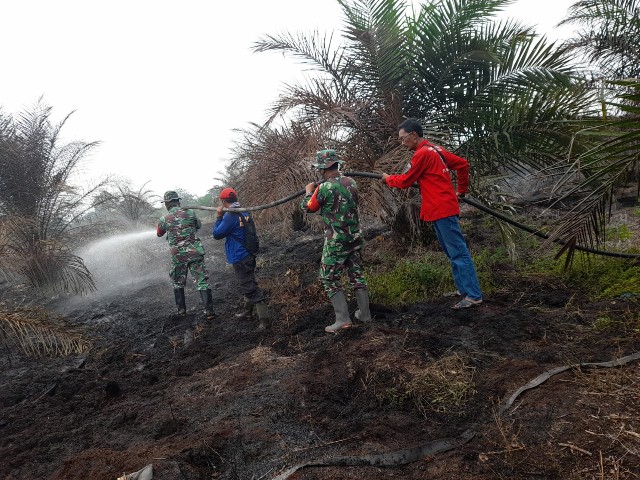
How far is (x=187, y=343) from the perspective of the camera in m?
5.83

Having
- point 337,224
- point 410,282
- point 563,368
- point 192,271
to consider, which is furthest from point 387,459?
point 192,271

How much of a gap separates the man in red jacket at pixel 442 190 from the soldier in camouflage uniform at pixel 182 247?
141 inches

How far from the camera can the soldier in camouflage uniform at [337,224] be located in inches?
184

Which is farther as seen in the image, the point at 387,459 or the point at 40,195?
the point at 40,195

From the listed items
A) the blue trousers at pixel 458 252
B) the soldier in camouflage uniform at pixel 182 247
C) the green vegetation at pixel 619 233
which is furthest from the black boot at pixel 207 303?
the green vegetation at pixel 619 233

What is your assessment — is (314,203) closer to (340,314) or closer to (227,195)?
(340,314)

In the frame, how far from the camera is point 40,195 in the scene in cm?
945

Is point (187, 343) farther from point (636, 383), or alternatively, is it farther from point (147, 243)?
point (147, 243)

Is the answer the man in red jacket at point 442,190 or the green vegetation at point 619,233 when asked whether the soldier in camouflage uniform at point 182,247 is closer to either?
the man in red jacket at point 442,190

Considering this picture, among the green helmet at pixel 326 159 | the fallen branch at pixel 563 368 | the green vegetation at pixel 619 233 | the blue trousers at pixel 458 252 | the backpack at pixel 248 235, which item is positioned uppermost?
the green helmet at pixel 326 159

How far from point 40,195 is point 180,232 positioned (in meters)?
4.50

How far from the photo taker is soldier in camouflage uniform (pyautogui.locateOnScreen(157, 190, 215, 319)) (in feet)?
22.9

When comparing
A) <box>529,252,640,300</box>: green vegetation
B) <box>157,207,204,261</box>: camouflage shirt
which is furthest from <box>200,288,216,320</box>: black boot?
<box>529,252,640,300</box>: green vegetation

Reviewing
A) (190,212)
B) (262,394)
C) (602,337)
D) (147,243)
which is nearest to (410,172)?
(602,337)
